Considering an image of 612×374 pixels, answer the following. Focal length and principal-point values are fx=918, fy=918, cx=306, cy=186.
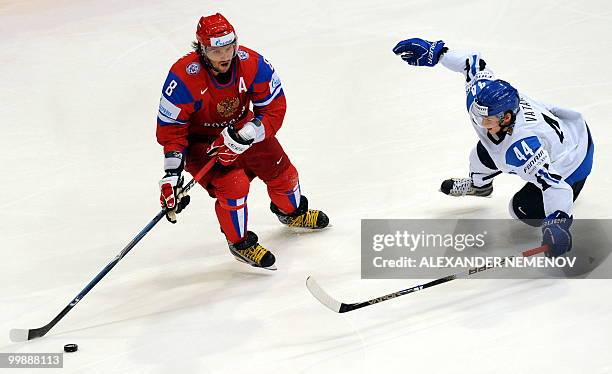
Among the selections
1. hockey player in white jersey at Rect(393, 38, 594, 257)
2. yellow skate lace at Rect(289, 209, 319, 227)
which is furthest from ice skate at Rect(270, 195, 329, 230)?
hockey player in white jersey at Rect(393, 38, 594, 257)

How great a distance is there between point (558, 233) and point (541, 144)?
1.19 ft

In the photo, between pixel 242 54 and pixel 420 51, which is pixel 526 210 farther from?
pixel 242 54

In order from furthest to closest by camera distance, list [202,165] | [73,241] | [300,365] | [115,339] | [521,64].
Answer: [521,64] → [73,241] → [202,165] → [115,339] → [300,365]

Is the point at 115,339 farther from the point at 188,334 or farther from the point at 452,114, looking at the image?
the point at 452,114

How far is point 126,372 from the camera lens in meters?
3.28

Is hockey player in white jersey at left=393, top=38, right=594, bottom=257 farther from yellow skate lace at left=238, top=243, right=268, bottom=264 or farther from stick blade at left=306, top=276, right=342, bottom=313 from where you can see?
yellow skate lace at left=238, top=243, right=268, bottom=264

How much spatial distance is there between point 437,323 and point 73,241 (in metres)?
1.76

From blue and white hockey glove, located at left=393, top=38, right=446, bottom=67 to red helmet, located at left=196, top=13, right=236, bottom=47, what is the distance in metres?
0.87

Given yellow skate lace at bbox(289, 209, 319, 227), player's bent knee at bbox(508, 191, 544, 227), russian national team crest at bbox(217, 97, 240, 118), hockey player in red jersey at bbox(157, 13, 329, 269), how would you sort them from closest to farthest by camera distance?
hockey player in red jersey at bbox(157, 13, 329, 269) < russian national team crest at bbox(217, 97, 240, 118) < player's bent knee at bbox(508, 191, 544, 227) < yellow skate lace at bbox(289, 209, 319, 227)

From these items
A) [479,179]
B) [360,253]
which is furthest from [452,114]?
[360,253]

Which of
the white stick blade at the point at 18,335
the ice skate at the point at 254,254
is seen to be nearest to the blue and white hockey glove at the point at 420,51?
the ice skate at the point at 254,254

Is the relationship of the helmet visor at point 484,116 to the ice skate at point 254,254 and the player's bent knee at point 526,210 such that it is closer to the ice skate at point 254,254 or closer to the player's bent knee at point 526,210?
the player's bent knee at point 526,210

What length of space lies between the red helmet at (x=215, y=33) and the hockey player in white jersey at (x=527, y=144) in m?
0.89

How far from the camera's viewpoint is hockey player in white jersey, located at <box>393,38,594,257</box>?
358 centimetres
